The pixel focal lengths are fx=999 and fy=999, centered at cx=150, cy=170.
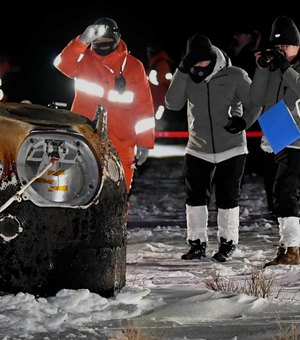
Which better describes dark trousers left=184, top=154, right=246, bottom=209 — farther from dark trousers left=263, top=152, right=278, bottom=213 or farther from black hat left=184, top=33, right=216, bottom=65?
dark trousers left=263, top=152, right=278, bottom=213

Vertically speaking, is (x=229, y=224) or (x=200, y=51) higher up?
(x=200, y=51)

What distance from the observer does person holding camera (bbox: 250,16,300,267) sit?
24.1 feet

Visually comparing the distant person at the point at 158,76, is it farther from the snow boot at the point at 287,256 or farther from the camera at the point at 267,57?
the snow boot at the point at 287,256

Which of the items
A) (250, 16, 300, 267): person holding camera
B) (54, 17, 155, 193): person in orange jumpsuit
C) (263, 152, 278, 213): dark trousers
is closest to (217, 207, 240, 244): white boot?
(250, 16, 300, 267): person holding camera

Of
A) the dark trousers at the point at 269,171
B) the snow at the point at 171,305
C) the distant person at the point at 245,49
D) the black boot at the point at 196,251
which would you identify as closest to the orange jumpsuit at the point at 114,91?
the black boot at the point at 196,251

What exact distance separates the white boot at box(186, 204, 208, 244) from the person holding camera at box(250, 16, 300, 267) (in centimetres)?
60

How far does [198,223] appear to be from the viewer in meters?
7.82

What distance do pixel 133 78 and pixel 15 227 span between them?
2767 mm

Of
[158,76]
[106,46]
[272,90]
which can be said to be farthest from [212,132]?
[158,76]

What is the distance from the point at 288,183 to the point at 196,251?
90cm

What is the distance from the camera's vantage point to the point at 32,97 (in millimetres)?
24312

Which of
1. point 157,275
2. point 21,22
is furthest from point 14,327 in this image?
point 21,22

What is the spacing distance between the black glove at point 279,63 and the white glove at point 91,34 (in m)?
1.32

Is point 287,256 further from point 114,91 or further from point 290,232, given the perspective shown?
point 114,91
